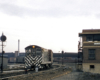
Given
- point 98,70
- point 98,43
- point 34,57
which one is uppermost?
point 98,43

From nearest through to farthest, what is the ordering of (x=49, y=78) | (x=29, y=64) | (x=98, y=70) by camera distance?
1. (x=49, y=78)
2. (x=29, y=64)
3. (x=98, y=70)

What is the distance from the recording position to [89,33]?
25.9 m

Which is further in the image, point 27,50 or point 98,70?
point 98,70

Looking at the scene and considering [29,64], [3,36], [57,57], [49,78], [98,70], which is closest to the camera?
[49,78]

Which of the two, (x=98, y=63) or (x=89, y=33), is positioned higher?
(x=89, y=33)

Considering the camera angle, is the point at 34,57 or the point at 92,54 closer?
the point at 34,57

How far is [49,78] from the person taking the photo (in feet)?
47.3

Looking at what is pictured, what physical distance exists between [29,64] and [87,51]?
10.6m

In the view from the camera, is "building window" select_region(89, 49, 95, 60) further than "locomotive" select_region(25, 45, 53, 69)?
Yes

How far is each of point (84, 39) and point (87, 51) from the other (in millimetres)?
2152

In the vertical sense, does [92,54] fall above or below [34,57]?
above

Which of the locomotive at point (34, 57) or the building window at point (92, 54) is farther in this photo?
the building window at point (92, 54)

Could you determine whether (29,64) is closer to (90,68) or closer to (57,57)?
(90,68)

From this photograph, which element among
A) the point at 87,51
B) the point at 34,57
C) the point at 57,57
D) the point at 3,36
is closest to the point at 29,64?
the point at 34,57
